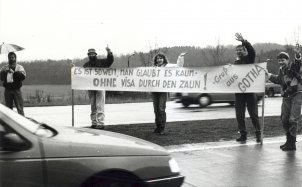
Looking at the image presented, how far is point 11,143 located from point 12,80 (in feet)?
25.5

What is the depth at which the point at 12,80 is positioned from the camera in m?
11.3

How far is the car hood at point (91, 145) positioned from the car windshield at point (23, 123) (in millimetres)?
104

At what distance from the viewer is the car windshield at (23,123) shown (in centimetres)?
404

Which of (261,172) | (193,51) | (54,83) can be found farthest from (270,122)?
(193,51)

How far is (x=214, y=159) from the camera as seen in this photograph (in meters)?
7.80

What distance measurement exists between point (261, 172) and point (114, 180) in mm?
3293

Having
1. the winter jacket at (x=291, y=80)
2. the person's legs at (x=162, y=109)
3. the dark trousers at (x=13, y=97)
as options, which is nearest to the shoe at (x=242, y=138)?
the winter jacket at (x=291, y=80)

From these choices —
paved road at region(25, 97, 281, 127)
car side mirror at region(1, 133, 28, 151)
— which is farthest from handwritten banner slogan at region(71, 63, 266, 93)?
car side mirror at region(1, 133, 28, 151)

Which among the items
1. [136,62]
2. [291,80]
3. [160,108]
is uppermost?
[136,62]

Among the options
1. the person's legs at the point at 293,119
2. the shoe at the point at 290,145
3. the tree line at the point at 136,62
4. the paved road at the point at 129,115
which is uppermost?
the tree line at the point at 136,62

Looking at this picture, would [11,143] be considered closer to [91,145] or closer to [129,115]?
[91,145]

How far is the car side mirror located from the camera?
3.84 m

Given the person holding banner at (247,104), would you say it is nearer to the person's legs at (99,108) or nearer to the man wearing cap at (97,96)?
the man wearing cap at (97,96)

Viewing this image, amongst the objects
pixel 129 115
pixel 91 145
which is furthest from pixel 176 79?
pixel 129 115
